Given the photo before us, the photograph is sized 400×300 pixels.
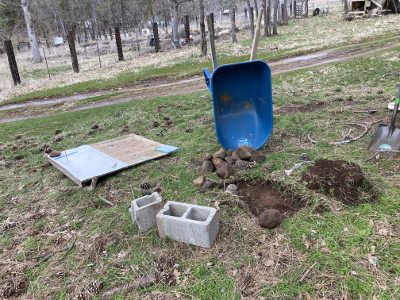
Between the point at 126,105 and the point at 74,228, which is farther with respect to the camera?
the point at 126,105

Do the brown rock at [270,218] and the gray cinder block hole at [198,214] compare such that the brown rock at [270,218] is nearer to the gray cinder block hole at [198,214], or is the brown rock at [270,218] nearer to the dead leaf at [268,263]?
the dead leaf at [268,263]

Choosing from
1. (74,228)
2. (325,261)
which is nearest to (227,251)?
(325,261)

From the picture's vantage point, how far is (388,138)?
366cm

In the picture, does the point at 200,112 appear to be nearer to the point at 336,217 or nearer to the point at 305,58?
the point at 336,217

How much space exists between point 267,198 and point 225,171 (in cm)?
Result: 65

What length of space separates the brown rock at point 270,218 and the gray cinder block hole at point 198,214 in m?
0.52

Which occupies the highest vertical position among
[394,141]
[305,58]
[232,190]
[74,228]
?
[305,58]

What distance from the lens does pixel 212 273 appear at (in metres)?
2.30

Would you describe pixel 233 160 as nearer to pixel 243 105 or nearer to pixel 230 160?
pixel 230 160

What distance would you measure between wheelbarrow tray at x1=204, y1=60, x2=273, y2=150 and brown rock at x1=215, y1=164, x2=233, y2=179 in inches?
22.6

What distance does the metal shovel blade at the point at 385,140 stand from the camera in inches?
141

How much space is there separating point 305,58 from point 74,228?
1169cm

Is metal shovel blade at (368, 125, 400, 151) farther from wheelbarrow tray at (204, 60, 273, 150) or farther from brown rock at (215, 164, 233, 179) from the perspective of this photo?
brown rock at (215, 164, 233, 179)

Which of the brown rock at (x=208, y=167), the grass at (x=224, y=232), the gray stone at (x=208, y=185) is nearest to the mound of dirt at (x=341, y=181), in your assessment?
the grass at (x=224, y=232)
